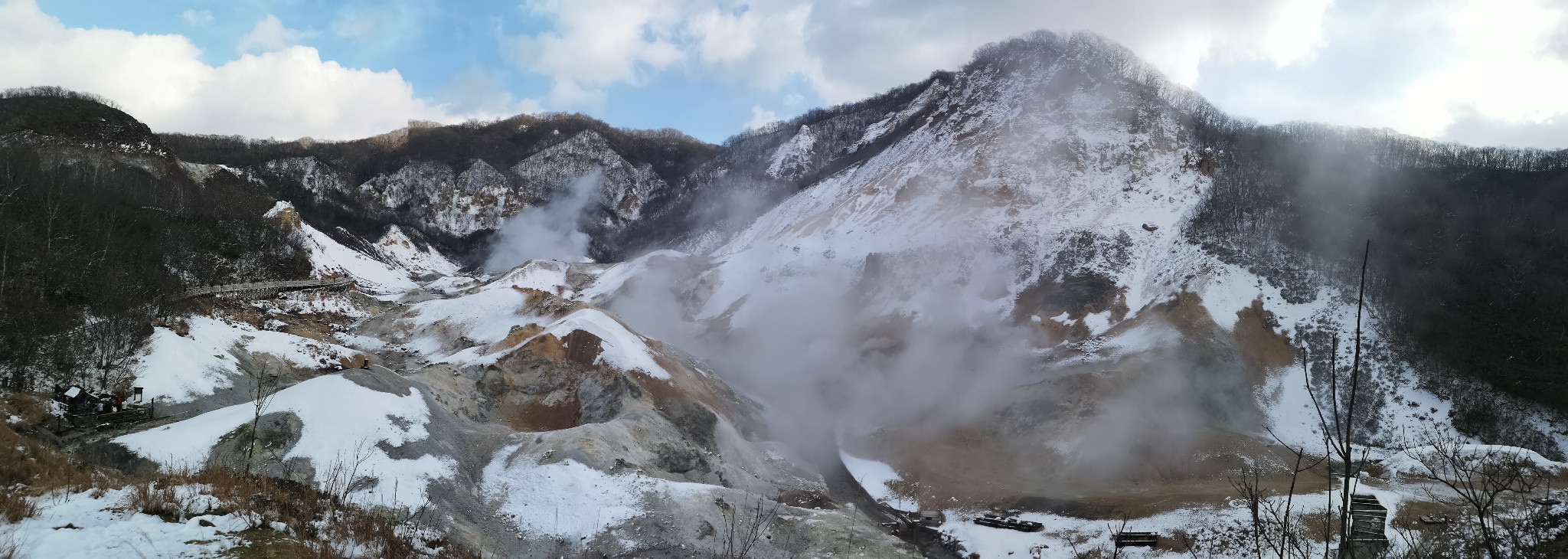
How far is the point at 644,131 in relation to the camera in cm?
14962

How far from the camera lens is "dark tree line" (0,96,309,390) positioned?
2636 cm

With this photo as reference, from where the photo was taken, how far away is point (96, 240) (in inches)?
1407

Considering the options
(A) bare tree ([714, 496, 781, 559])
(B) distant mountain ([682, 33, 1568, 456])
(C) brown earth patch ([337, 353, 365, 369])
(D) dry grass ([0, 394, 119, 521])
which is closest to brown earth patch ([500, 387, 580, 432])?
(C) brown earth patch ([337, 353, 365, 369])

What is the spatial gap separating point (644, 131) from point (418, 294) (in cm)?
7849

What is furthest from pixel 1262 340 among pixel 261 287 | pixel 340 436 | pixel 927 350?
pixel 261 287

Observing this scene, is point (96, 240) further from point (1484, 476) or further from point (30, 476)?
point (1484, 476)

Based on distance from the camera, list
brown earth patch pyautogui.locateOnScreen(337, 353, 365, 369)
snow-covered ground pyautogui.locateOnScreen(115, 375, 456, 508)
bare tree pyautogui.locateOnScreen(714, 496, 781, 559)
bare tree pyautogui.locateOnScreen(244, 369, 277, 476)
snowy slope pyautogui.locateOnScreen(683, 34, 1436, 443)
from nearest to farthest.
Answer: bare tree pyautogui.locateOnScreen(244, 369, 277, 476) < snow-covered ground pyautogui.locateOnScreen(115, 375, 456, 508) < bare tree pyautogui.locateOnScreen(714, 496, 781, 559) < brown earth patch pyautogui.locateOnScreen(337, 353, 365, 369) < snowy slope pyautogui.locateOnScreen(683, 34, 1436, 443)

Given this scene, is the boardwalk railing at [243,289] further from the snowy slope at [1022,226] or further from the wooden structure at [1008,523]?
the wooden structure at [1008,523]

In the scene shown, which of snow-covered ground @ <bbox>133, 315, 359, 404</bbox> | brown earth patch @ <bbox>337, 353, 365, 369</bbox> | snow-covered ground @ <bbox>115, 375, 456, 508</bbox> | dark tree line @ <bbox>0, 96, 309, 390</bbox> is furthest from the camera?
brown earth patch @ <bbox>337, 353, 365, 369</bbox>

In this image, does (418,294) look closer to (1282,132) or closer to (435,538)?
(435,538)

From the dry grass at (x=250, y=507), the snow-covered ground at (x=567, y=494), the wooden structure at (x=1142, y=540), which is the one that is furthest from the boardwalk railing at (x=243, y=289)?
the wooden structure at (x=1142, y=540)

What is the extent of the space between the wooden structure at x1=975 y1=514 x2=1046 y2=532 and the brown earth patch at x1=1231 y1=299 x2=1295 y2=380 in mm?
21023

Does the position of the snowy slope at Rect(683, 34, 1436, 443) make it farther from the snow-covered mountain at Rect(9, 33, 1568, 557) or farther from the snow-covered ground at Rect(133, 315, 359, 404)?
the snow-covered ground at Rect(133, 315, 359, 404)

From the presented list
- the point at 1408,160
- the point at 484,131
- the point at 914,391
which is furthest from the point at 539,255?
the point at 1408,160
